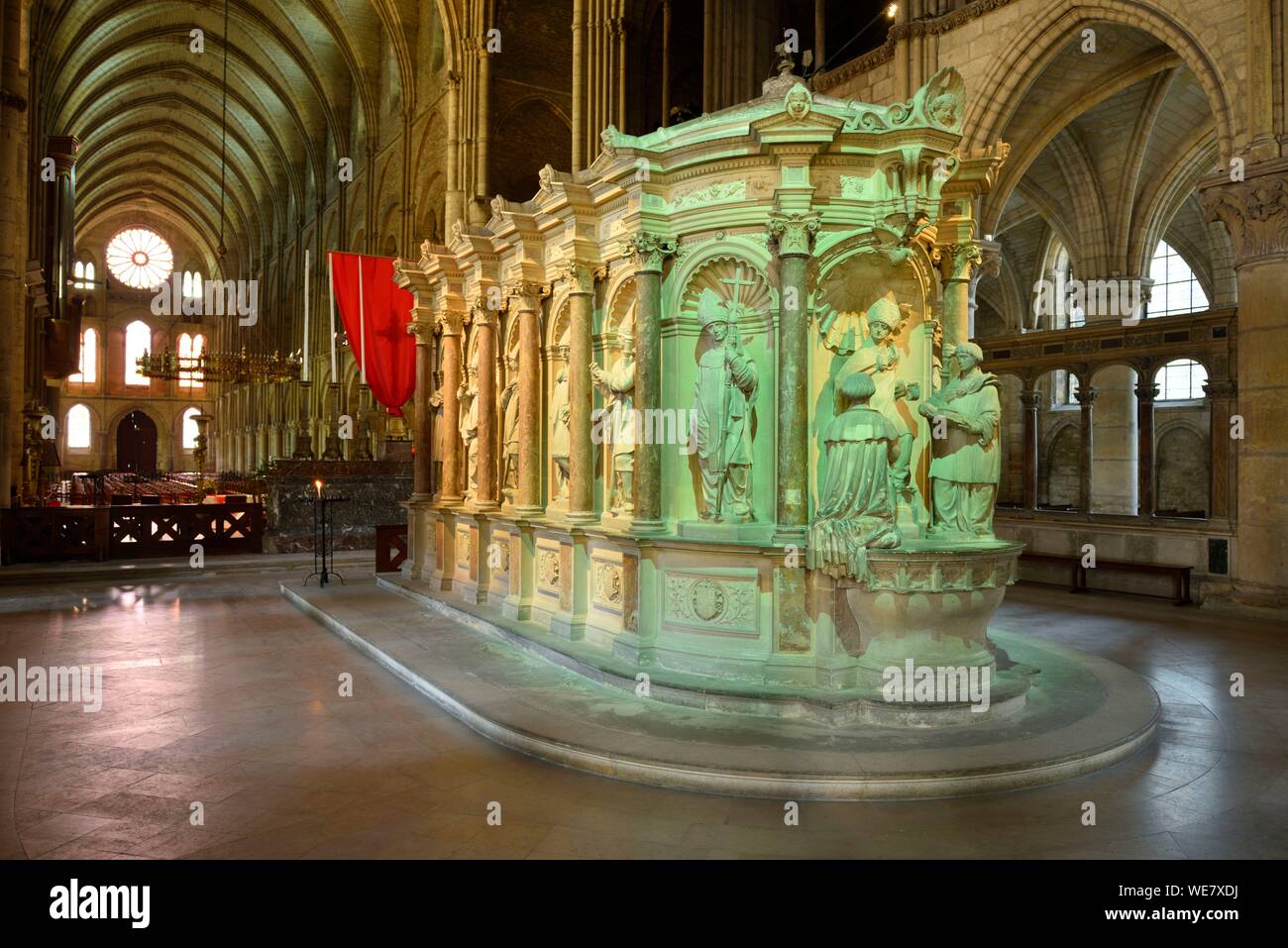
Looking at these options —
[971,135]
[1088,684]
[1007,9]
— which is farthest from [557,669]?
[1007,9]

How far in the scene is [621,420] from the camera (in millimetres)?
6281

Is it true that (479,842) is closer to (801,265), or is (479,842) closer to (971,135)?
(801,265)

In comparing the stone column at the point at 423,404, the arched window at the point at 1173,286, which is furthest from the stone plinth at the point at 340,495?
the arched window at the point at 1173,286

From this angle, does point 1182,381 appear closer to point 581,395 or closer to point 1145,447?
point 1145,447

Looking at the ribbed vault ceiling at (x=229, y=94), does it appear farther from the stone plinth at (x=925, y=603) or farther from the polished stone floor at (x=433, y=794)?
the stone plinth at (x=925, y=603)

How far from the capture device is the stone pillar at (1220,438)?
1168 centimetres

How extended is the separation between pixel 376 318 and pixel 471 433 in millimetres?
3705

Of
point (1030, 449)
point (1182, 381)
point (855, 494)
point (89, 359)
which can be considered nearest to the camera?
point (855, 494)

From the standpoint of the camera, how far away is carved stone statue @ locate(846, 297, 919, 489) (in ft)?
18.4

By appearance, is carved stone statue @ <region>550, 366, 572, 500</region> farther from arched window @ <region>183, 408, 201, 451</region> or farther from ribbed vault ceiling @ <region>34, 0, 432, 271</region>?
arched window @ <region>183, 408, 201, 451</region>

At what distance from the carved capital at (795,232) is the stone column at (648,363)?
0.86 meters

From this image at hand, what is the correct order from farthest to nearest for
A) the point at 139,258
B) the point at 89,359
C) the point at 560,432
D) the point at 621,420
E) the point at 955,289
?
1. the point at 139,258
2. the point at 89,359
3. the point at 560,432
4. the point at 955,289
5. the point at 621,420

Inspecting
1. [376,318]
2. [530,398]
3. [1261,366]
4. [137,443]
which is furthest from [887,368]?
[137,443]
